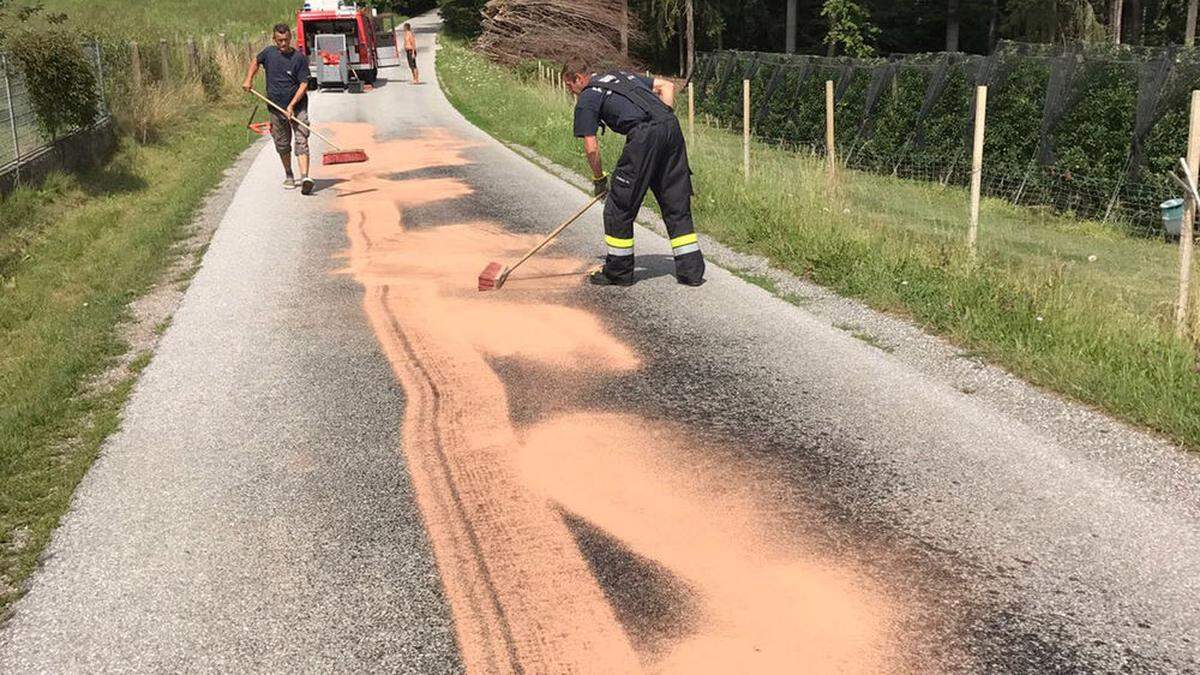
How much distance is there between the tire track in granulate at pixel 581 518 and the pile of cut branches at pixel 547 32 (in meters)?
30.8

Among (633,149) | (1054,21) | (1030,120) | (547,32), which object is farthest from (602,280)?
(1054,21)

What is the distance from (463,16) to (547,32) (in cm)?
1761

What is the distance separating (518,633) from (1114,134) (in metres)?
13.1

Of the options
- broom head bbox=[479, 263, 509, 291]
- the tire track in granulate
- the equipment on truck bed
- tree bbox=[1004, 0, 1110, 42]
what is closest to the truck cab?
the equipment on truck bed

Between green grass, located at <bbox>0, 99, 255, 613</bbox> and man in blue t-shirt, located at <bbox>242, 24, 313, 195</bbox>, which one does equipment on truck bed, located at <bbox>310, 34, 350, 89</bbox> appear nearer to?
green grass, located at <bbox>0, 99, 255, 613</bbox>

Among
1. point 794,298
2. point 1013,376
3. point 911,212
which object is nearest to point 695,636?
point 1013,376

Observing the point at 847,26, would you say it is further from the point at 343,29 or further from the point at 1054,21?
the point at 343,29

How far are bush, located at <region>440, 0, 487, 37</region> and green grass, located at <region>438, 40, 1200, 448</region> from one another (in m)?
38.2

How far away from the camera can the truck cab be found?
30141 millimetres

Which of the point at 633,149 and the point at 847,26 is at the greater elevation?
the point at 847,26

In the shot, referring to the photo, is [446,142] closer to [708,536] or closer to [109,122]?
[109,122]

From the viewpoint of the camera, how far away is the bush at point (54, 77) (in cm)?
1273

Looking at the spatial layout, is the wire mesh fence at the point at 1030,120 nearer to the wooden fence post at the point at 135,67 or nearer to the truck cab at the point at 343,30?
the wooden fence post at the point at 135,67

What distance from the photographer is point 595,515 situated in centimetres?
400
